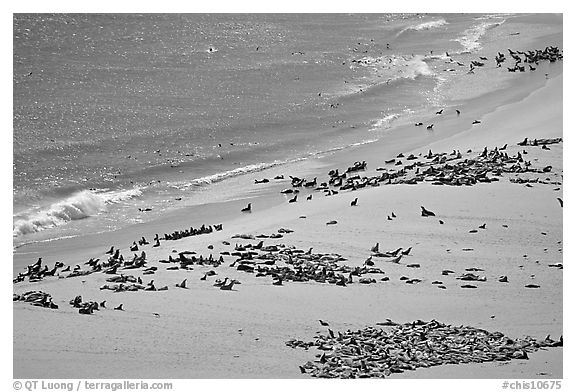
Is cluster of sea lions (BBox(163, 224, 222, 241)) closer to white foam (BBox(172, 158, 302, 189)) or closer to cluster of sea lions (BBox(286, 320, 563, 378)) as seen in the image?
cluster of sea lions (BBox(286, 320, 563, 378))

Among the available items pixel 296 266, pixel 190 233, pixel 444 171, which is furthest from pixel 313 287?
pixel 444 171

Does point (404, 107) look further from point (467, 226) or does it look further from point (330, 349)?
point (330, 349)

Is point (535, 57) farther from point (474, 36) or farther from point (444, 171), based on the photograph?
point (444, 171)

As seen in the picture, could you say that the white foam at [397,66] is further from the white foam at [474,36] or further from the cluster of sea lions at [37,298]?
the cluster of sea lions at [37,298]

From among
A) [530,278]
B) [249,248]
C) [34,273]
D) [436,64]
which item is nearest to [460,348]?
[530,278]

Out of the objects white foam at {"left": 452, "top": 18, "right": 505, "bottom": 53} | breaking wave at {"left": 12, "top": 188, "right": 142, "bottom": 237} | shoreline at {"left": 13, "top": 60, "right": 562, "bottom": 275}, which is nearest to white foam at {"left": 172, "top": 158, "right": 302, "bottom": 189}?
shoreline at {"left": 13, "top": 60, "right": 562, "bottom": 275}

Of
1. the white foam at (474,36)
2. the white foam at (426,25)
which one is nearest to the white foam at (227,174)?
the white foam at (474,36)
